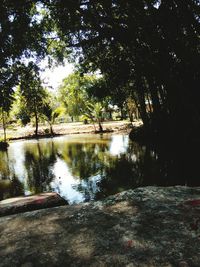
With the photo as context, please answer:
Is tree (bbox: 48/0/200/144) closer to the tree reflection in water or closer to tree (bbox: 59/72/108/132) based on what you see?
the tree reflection in water

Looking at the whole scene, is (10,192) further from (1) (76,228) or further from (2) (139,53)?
(1) (76,228)

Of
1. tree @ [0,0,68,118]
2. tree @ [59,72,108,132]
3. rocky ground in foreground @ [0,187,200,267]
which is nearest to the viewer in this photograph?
rocky ground in foreground @ [0,187,200,267]

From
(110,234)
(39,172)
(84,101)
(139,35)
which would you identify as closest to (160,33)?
(139,35)

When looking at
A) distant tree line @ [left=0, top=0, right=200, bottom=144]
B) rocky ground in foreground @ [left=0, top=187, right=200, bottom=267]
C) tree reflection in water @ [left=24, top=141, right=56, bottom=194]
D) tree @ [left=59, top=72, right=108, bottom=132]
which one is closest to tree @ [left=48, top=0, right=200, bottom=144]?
distant tree line @ [left=0, top=0, right=200, bottom=144]

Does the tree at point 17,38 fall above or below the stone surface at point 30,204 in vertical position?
above

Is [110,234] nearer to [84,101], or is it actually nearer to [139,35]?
[139,35]

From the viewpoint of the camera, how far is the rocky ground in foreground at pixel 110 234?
2.92m

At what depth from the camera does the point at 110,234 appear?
3.45 metres

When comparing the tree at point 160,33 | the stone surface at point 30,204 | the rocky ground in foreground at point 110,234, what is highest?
the tree at point 160,33

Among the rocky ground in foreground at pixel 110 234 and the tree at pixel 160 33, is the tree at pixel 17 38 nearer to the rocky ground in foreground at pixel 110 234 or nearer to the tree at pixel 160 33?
the tree at pixel 160 33

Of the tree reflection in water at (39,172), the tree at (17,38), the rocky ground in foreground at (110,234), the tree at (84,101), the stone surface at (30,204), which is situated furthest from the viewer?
the tree at (84,101)

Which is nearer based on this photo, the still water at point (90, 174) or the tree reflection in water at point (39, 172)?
the still water at point (90, 174)

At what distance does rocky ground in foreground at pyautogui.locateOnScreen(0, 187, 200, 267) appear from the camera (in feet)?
9.58

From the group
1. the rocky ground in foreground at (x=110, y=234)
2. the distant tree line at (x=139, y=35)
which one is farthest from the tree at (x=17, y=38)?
the rocky ground in foreground at (x=110, y=234)
